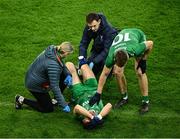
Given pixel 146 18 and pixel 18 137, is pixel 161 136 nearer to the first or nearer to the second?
pixel 18 137

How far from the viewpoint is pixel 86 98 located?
8367mm

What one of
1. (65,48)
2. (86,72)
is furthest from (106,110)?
(65,48)

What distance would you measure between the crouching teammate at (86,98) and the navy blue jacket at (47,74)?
0.36 m

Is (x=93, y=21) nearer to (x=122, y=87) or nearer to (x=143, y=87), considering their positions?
(x=122, y=87)

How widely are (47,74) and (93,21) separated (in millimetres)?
1304

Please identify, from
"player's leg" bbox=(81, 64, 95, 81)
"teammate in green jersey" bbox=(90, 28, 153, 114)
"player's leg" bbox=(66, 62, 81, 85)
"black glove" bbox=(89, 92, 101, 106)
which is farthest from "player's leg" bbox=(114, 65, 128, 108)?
"player's leg" bbox=(66, 62, 81, 85)

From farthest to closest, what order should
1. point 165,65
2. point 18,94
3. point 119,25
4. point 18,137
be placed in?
point 119,25 → point 165,65 → point 18,94 → point 18,137

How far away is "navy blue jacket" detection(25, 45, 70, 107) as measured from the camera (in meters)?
7.93

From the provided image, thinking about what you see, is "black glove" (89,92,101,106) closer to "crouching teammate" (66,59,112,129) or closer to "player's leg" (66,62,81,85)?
"crouching teammate" (66,59,112,129)

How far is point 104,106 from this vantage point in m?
8.30

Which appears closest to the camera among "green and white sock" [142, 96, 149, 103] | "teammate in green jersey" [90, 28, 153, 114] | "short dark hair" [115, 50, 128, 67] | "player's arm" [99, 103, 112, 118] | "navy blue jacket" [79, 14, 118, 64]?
"short dark hair" [115, 50, 128, 67]

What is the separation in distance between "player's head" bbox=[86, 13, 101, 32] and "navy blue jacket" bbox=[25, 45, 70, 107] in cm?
95

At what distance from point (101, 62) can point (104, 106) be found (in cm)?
121

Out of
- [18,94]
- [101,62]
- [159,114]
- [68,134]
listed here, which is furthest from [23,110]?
[159,114]
